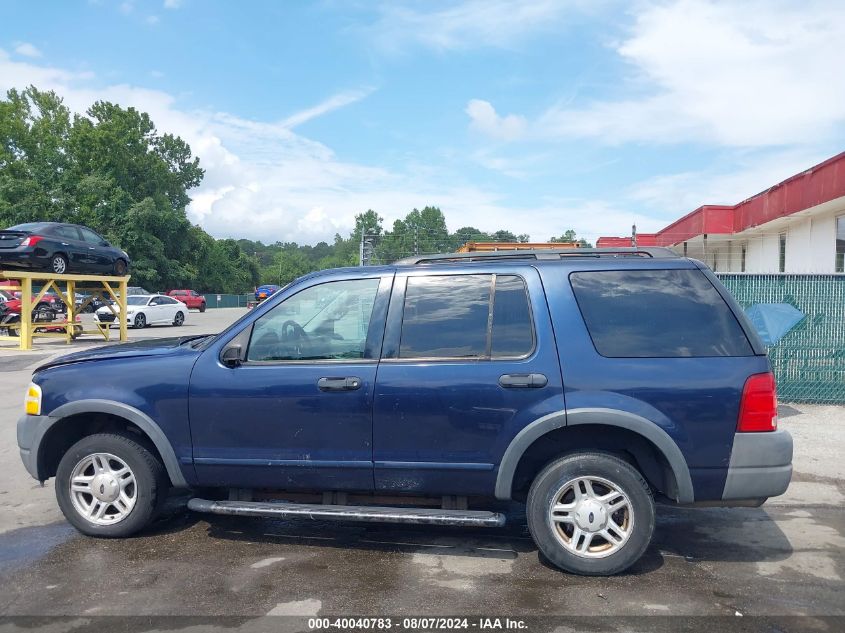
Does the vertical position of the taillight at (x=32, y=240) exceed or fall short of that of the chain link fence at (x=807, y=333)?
it exceeds it

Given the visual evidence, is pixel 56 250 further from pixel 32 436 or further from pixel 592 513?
pixel 592 513

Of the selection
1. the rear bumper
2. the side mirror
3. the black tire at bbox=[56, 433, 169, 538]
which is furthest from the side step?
the rear bumper

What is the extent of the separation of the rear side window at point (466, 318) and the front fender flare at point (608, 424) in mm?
465

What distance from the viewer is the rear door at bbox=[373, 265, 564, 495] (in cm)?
412

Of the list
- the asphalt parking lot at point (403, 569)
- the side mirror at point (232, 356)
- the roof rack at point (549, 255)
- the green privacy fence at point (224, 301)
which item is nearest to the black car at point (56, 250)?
the asphalt parking lot at point (403, 569)

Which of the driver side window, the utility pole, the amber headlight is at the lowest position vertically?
the amber headlight

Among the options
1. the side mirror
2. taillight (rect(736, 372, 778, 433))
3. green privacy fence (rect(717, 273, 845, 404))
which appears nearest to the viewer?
taillight (rect(736, 372, 778, 433))

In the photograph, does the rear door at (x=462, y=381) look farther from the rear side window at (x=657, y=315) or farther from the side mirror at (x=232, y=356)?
the side mirror at (x=232, y=356)

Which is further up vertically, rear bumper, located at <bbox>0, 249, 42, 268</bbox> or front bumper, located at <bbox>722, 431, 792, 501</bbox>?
rear bumper, located at <bbox>0, 249, 42, 268</bbox>

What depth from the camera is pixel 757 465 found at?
3982 millimetres

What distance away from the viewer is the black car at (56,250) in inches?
643

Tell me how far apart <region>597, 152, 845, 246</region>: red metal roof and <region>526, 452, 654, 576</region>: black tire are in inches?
303

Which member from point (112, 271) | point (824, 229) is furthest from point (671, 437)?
point (112, 271)

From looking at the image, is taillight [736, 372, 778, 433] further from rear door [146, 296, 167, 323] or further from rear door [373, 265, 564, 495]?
rear door [146, 296, 167, 323]
